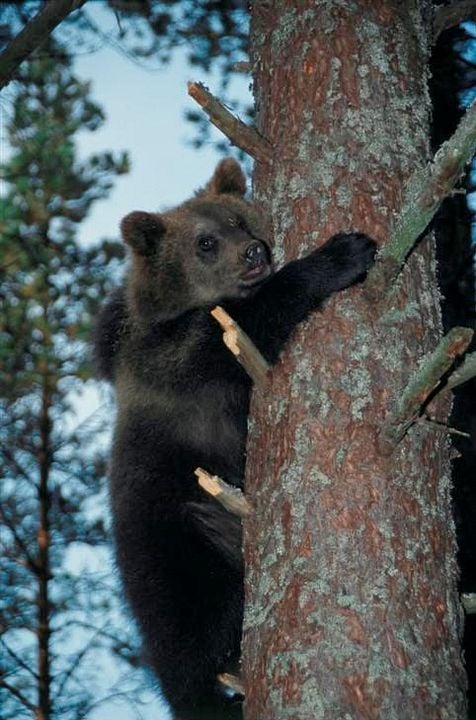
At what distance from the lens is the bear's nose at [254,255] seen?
16.5ft

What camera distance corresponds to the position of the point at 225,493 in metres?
3.76

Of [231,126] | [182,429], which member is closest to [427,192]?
[231,126]

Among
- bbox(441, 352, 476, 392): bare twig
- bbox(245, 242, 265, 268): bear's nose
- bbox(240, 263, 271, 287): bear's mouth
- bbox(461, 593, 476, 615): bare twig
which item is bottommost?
bbox(461, 593, 476, 615): bare twig

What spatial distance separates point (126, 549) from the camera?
529 centimetres

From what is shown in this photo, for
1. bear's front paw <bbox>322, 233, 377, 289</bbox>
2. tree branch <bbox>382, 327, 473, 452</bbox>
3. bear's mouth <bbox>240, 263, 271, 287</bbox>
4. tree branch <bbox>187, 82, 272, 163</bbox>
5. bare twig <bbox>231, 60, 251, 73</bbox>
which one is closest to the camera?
tree branch <bbox>382, 327, 473, 452</bbox>

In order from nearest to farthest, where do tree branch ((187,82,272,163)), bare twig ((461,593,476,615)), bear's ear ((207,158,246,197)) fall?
bare twig ((461,593,476,615)) < tree branch ((187,82,272,163)) < bear's ear ((207,158,246,197))

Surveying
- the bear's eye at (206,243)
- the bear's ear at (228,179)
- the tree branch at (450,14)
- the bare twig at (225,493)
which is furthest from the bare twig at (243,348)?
the bear's ear at (228,179)

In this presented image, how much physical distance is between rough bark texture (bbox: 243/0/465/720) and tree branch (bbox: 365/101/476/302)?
20 centimetres

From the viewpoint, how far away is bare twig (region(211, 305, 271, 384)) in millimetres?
3688

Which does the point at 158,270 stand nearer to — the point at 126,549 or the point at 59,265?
the point at 126,549

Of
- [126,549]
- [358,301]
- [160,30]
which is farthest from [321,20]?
[160,30]

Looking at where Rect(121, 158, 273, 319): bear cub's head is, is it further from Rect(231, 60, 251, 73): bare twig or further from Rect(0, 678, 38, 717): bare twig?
Rect(0, 678, 38, 717): bare twig

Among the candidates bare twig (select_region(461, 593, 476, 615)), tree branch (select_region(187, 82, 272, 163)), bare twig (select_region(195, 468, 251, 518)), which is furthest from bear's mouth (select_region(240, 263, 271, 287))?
bare twig (select_region(461, 593, 476, 615))

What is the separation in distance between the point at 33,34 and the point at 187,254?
54.6 inches
